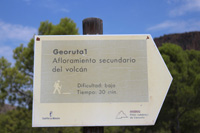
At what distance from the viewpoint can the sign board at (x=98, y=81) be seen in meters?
2.23

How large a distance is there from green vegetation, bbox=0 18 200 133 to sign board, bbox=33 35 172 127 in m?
10.4

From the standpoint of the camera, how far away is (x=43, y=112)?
224 cm

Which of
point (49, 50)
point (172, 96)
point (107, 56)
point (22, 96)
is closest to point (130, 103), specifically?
point (107, 56)

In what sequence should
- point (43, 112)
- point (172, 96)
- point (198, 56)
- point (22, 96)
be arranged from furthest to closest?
point (198, 56) → point (172, 96) → point (22, 96) → point (43, 112)

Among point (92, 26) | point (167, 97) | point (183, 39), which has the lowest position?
point (167, 97)

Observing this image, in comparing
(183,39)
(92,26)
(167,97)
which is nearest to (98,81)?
(92,26)

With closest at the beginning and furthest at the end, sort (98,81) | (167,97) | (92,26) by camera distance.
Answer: (98,81)
(92,26)
(167,97)

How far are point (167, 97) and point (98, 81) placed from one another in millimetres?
13346

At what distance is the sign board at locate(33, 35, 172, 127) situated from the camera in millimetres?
2229

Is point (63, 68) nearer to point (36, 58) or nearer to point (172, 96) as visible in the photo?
point (36, 58)

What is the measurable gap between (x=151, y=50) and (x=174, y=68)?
527 inches

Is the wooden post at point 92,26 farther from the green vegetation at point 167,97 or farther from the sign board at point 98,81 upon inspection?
the green vegetation at point 167,97

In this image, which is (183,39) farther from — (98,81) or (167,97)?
(98,81)

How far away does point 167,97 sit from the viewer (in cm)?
1475
